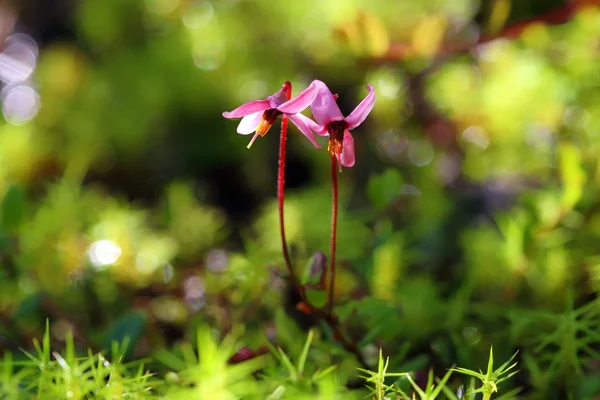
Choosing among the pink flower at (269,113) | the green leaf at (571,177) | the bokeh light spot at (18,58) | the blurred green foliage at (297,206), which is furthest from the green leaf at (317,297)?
the bokeh light spot at (18,58)

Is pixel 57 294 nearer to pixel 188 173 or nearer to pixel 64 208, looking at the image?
pixel 64 208

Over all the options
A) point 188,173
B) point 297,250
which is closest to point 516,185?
point 297,250

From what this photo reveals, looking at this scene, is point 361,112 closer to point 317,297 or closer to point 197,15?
point 317,297

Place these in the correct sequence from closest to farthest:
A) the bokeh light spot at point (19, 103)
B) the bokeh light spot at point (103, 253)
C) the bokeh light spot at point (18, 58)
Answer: the bokeh light spot at point (103, 253), the bokeh light spot at point (19, 103), the bokeh light spot at point (18, 58)

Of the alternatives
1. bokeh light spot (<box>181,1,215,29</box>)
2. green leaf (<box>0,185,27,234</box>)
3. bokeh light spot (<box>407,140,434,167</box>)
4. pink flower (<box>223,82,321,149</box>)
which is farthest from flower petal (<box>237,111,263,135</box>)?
bokeh light spot (<box>181,1,215,29</box>)

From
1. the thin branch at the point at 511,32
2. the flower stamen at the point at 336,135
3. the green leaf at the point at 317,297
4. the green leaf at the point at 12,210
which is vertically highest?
the thin branch at the point at 511,32

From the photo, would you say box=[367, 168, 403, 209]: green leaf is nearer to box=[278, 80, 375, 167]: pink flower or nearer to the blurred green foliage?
the blurred green foliage

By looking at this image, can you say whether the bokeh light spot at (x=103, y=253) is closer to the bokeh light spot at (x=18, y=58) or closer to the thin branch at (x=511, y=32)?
the thin branch at (x=511, y=32)
